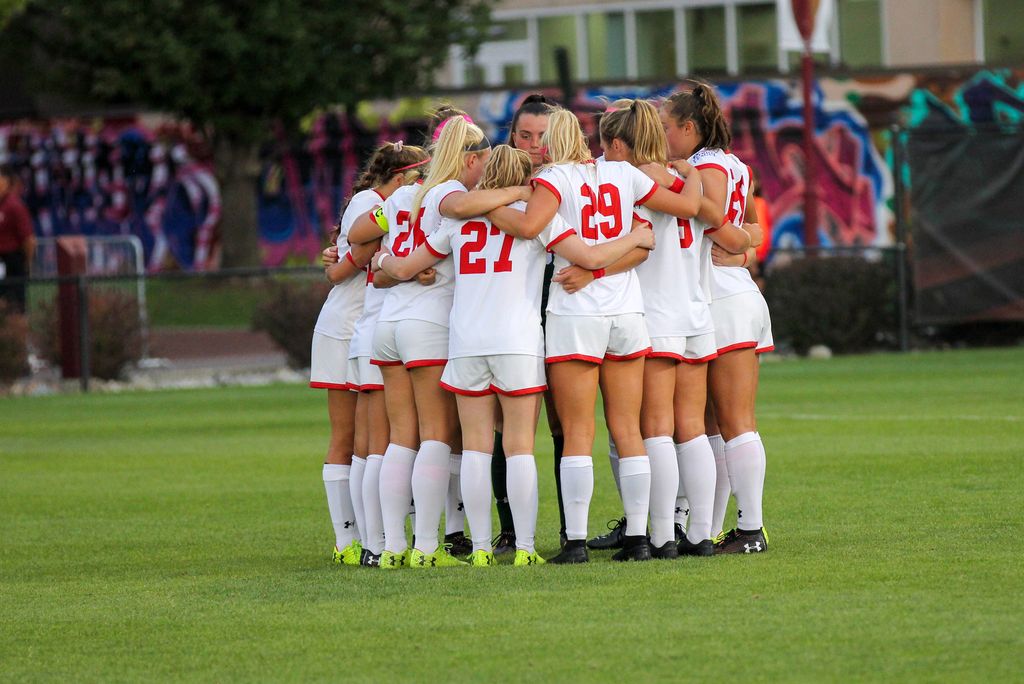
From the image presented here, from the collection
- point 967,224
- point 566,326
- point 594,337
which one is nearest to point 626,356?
point 594,337

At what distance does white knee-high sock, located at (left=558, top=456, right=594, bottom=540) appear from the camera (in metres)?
7.45

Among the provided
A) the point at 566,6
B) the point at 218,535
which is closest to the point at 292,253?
the point at 566,6

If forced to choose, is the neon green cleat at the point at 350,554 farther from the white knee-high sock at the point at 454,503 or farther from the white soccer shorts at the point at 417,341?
the white soccer shorts at the point at 417,341

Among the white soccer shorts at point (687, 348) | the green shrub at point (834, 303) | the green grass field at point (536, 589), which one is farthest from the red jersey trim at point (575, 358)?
the green shrub at point (834, 303)

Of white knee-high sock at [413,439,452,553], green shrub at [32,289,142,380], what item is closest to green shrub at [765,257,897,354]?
green shrub at [32,289,142,380]

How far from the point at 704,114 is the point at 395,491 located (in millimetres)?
2175

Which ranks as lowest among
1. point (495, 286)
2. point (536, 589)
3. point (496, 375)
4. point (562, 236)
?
point (536, 589)

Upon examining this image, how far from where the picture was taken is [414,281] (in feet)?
25.2

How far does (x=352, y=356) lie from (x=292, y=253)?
29.1 metres

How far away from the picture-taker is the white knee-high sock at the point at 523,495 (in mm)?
7469

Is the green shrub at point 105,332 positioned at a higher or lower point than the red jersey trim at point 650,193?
lower

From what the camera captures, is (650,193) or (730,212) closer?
(650,193)

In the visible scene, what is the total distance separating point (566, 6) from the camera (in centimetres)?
3591

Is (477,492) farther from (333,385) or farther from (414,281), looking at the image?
(333,385)
